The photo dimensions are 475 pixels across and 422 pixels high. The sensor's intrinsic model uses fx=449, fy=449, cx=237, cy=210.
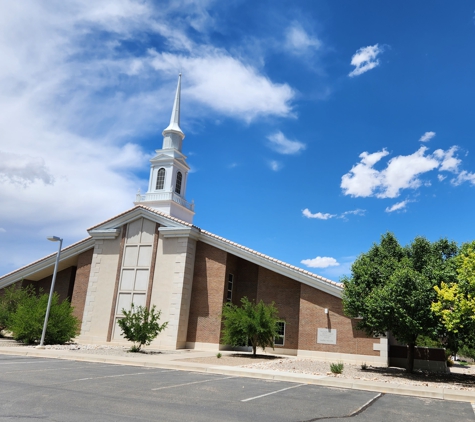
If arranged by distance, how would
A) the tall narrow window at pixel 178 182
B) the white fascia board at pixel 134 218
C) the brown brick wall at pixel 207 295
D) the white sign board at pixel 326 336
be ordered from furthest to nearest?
the tall narrow window at pixel 178 182 → the white fascia board at pixel 134 218 → the brown brick wall at pixel 207 295 → the white sign board at pixel 326 336

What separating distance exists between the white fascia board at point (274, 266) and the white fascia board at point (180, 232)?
0.51 m

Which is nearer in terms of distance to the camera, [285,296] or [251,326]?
[251,326]

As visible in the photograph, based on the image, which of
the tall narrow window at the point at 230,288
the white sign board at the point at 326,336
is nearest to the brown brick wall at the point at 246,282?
the tall narrow window at the point at 230,288

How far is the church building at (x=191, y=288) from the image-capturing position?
25234 millimetres

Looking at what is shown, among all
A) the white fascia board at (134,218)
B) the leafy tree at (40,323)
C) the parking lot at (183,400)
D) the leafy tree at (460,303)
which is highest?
the white fascia board at (134,218)

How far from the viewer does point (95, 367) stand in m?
16.0

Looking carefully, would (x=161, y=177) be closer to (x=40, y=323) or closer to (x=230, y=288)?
(x=230, y=288)

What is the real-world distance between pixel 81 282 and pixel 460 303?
24726 millimetres

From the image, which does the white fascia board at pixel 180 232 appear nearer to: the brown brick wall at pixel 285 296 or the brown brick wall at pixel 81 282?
the brown brick wall at pixel 285 296

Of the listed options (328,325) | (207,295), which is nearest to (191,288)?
(207,295)

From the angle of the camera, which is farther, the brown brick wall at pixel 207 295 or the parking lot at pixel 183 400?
the brown brick wall at pixel 207 295

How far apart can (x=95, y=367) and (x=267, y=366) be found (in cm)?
709

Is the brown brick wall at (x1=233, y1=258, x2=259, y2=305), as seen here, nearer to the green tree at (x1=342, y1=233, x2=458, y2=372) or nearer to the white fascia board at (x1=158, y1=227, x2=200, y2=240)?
the white fascia board at (x1=158, y1=227, x2=200, y2=240)

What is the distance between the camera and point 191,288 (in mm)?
28578
